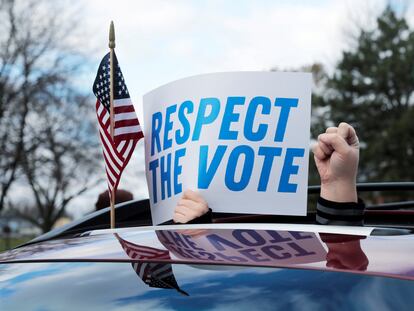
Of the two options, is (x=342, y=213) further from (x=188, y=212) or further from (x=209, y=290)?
(x=209, y=290)

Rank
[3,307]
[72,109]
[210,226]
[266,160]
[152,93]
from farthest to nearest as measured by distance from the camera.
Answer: [72,109] < [152,93] < [266,160] < [210,226] < [3,307]

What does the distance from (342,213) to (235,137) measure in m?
0.42

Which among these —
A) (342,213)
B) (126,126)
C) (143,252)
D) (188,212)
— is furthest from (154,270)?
(126,126)

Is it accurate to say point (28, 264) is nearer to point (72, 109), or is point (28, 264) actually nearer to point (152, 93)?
point (152, 93)

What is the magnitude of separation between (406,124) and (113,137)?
38.3m

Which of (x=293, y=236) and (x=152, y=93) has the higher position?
(x=152, y=93)

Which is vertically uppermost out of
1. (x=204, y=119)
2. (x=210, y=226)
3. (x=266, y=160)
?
(x=204, y=119)

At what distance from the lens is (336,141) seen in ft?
7.59

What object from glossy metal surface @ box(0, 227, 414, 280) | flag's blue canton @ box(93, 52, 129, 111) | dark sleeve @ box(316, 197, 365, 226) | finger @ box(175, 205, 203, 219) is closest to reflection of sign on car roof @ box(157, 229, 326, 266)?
glossy metal surface @ box(0, 227, 414, 280)

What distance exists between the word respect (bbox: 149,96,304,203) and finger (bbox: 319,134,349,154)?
98mm

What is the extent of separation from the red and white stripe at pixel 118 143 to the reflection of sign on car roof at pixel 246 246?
3.17ft

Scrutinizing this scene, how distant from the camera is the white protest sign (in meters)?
2.24

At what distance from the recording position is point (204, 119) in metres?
2.27

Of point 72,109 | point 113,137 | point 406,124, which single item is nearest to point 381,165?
point 406,124
